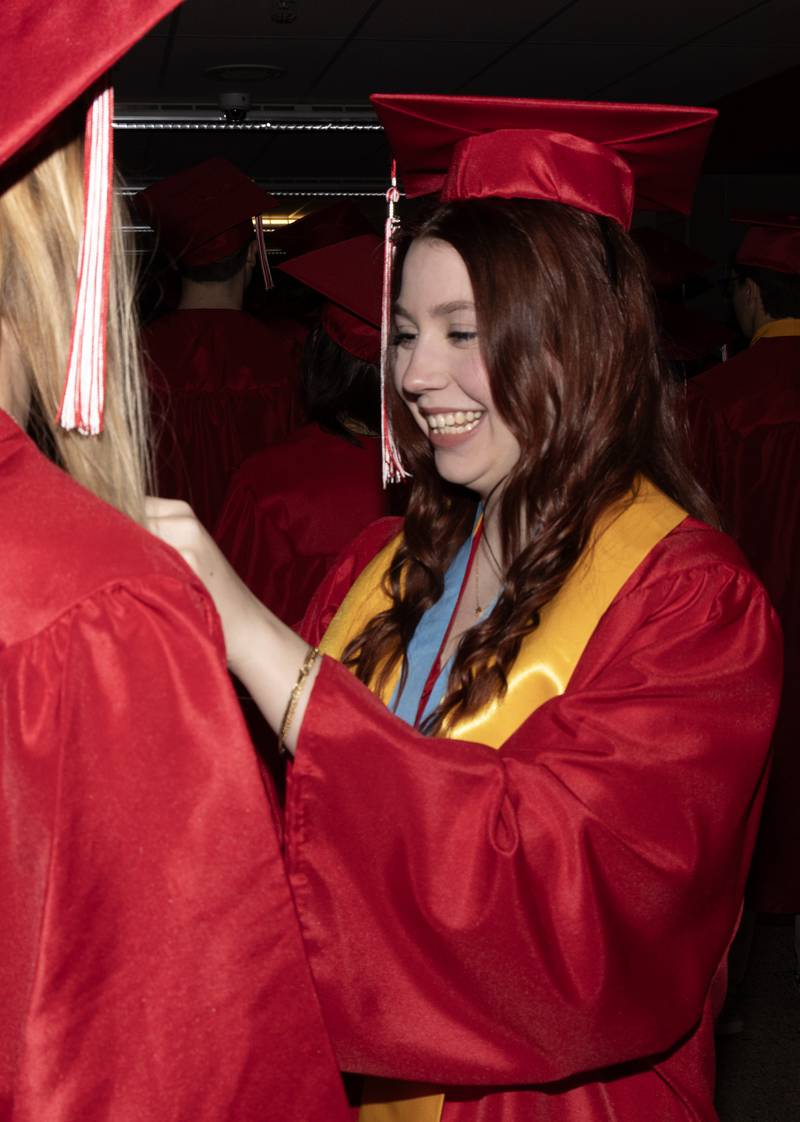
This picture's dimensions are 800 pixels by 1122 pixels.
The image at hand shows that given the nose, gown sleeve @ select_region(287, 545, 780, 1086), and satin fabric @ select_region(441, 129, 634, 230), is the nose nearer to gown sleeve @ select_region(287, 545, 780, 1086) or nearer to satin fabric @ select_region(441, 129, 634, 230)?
satin fabric @ select_region(441, 129, 634, 230)

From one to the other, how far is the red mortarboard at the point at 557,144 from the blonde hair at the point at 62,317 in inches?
28.0

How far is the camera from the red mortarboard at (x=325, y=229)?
479cm

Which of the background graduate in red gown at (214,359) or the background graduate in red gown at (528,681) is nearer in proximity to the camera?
the background graduate in red gown at (528,681)

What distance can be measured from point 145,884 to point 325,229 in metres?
4.13

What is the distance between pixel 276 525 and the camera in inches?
127

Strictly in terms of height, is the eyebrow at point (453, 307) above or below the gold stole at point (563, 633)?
above

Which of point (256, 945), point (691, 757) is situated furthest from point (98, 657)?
point (691, 757)

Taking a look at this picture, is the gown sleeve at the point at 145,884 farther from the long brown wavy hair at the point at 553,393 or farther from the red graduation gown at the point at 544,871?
the long brown wavy hair at the point at 553,393

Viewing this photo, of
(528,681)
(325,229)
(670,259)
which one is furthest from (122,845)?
(670,259)

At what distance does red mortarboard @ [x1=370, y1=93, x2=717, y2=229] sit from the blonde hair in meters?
0.71

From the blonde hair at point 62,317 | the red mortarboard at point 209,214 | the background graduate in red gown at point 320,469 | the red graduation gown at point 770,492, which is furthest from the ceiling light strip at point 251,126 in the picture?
the blonde hair at point 62,317

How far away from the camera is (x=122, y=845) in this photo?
87 centimetres

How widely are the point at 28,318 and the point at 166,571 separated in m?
0.21

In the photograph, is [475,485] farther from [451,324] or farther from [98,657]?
[98,657]
